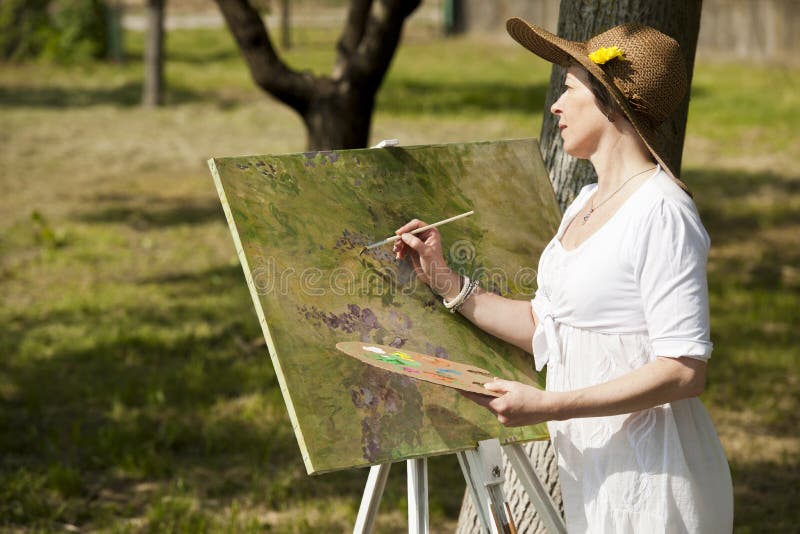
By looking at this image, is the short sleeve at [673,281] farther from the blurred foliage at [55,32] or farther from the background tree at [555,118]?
the blurred foliage at [55,32]

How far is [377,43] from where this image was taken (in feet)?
17.7

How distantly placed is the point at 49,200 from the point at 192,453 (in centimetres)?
513

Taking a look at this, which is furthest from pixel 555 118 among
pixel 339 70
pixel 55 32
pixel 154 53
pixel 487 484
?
pixel 55 32

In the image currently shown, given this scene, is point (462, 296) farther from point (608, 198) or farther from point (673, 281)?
point (673, 281)

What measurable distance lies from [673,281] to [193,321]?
440 cm

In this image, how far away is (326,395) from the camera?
2150 mm

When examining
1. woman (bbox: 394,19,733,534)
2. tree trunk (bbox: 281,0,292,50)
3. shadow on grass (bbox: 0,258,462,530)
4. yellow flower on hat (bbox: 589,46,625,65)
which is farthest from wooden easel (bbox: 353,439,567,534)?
tree trunk (bbox: 281,0,292,50)

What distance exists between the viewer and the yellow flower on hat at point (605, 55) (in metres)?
1.98

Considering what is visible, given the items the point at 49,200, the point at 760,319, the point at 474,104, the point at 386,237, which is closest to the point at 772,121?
the point at 474,104

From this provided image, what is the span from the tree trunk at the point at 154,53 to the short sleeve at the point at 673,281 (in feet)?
36.7

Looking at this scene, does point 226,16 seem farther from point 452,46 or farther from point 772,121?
point 452,46

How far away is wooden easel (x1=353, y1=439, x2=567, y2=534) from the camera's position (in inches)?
85.3

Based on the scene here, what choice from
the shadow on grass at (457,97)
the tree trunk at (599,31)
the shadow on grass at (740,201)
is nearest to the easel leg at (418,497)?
the tree trunk at (599,31)

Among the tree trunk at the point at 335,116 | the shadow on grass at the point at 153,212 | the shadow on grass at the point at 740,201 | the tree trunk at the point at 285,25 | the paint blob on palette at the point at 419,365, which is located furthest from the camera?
the tree trunk at the point at 285,25
